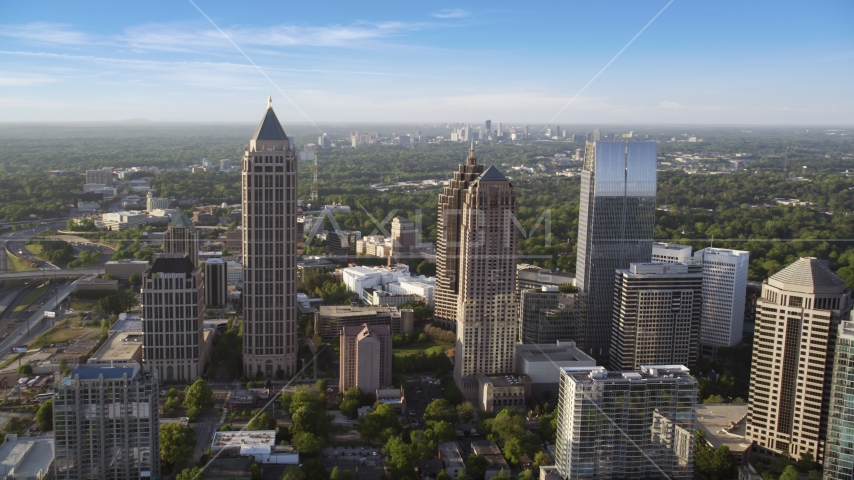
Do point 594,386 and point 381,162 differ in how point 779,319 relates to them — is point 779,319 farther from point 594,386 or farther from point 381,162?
point 381,162

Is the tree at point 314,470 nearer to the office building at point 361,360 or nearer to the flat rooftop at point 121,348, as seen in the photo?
the office building at point 361,360

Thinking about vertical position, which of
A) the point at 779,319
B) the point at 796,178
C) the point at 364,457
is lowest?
the point at 364,457

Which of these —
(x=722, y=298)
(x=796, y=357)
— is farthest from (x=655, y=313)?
(x=796, y=357)

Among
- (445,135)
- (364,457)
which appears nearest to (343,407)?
(364,457)

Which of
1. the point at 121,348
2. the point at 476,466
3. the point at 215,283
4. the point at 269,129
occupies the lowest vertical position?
the point at 476,466

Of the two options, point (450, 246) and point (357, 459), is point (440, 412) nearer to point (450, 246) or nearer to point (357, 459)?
point (357, 459)

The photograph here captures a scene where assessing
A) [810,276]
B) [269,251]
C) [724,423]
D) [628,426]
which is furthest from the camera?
[269,251]
